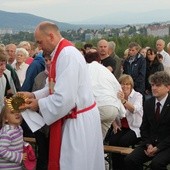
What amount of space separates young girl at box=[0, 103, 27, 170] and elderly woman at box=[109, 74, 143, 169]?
5.54 ft

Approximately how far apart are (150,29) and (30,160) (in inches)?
1994

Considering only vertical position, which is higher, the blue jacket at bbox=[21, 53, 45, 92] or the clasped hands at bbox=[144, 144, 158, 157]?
the blue jacket at bbox=[21, 53, 45, 92]

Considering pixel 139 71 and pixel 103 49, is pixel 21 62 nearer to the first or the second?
pixel 103 49

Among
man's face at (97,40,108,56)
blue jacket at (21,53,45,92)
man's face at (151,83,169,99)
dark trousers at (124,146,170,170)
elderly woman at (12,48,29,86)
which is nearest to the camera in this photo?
dark trousers at (124,146,170,170)

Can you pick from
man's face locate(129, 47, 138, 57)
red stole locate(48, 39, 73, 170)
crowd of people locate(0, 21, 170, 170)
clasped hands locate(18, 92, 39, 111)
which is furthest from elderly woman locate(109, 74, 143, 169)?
man's face locate(129, 47, 138, 57)

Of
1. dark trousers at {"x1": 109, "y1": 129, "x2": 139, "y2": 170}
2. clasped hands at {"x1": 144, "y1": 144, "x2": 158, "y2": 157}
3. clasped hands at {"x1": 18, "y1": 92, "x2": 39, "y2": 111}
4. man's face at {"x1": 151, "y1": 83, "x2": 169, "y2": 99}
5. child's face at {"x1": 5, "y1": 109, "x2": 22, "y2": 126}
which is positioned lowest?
dark trousers at {"x1": 109, "y1": 129, "x2": 139, "y2": 170}

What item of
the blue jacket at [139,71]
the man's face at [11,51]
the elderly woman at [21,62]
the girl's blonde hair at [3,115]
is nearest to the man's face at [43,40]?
the girl's blonde hair at [3,115]

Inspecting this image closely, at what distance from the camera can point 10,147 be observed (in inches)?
201

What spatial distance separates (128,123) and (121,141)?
0.28 metres

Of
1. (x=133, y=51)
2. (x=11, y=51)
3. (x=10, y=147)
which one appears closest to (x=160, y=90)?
(x=10, y=147)

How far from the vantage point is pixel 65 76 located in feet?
13.4

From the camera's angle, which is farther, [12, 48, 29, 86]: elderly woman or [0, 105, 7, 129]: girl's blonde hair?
[12, 48, 29, 86]: elderly woman

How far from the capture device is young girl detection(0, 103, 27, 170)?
504cm

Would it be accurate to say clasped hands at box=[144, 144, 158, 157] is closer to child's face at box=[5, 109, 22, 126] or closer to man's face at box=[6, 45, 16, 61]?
child's face at box=[5, 109, 22, 126]
